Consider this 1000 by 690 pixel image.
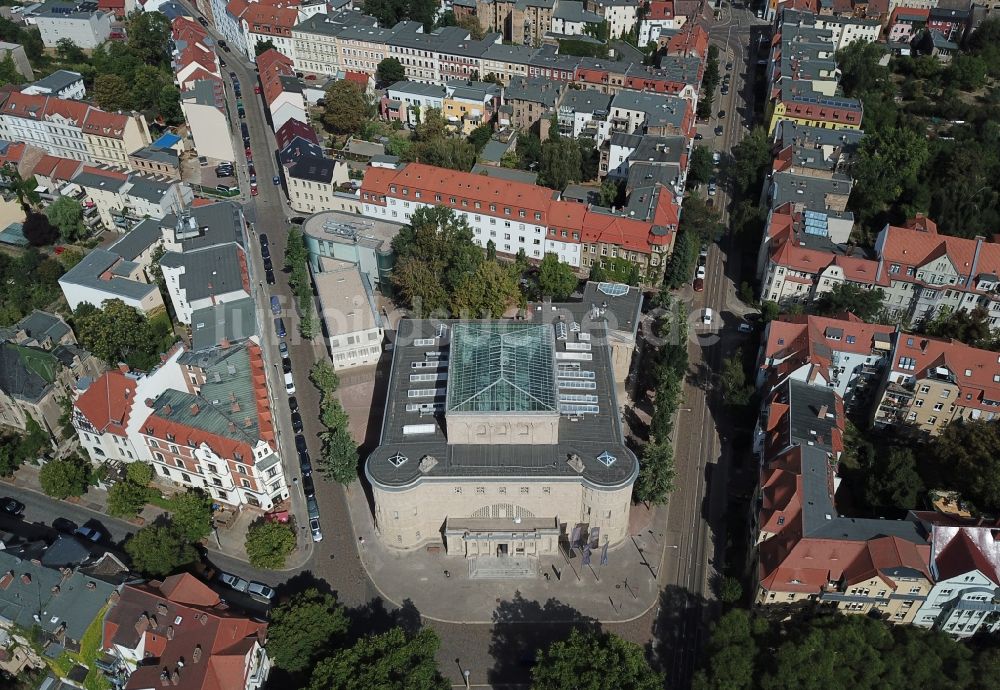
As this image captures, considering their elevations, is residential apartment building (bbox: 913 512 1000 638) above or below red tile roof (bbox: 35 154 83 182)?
below

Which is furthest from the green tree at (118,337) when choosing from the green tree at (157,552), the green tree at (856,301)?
the green tree at (856,301)

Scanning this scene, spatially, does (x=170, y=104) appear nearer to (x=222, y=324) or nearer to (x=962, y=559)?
(x=222, y=324)

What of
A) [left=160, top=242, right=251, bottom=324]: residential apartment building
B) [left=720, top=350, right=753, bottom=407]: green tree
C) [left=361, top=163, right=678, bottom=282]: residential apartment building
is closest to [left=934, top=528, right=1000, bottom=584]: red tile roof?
[left=720, top=350, right=753, bottom=407]: green tree

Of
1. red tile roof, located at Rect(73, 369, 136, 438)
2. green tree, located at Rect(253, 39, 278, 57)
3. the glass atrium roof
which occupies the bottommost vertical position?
red tile roof, located at Rect(73, 369, 136, 438)

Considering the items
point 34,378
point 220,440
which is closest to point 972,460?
point 220,440

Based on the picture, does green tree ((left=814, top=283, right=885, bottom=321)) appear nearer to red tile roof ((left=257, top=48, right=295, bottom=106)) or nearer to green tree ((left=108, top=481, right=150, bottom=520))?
green tree ((left=108, top=481, right=150, bottom=520))

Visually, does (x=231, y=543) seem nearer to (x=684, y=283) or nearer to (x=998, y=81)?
(x=684, y=283)

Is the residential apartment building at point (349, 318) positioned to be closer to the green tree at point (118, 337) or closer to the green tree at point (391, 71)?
the green tree at point (118, 337)
